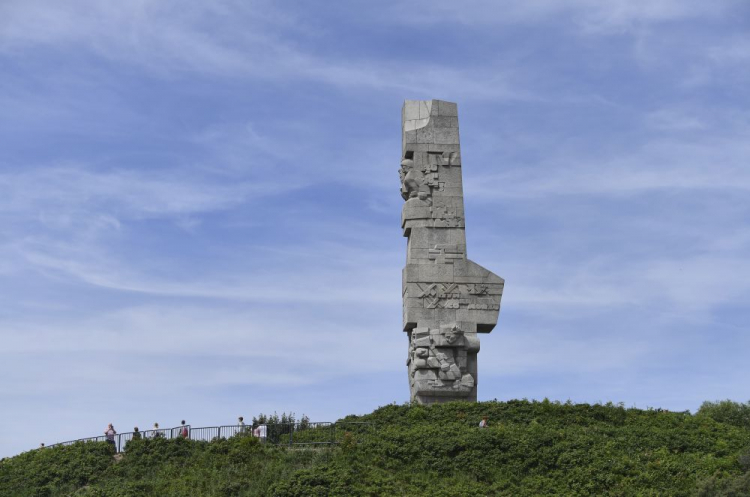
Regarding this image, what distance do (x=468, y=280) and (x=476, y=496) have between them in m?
12.1

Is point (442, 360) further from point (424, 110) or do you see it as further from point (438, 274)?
point (424, 110)

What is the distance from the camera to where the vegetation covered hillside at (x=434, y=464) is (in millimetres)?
26562

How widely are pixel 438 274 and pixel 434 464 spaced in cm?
1020

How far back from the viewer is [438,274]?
122 ft

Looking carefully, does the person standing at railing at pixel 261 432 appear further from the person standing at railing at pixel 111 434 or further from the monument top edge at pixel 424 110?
the monument top edge at pixel 424 110

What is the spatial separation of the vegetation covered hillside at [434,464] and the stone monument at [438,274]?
3775 mm

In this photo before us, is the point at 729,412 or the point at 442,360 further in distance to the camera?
the point at 729,412

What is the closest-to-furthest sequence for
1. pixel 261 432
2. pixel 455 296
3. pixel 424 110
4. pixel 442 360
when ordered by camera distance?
pixel 261 432 → pixel 442 360 → pixel 455 296 → pixel 424 110

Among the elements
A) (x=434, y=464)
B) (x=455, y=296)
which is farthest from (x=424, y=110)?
(x=434, y=464)

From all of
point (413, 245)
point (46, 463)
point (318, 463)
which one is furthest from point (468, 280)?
point (46, 463)

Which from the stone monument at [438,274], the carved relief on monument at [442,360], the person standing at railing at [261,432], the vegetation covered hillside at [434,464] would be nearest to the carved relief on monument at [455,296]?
the stone monument at [438,274]

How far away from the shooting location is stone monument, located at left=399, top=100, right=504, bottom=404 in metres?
36.0

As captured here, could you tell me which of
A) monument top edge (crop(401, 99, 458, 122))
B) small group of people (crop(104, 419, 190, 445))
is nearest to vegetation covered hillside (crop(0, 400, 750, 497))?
small group of people (crop(104, 419, 190, 445))

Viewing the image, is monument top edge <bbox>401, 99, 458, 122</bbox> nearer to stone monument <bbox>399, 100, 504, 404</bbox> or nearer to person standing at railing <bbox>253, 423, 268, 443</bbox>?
stone monument <bbox>399, 100, 504, 404</bbox>
